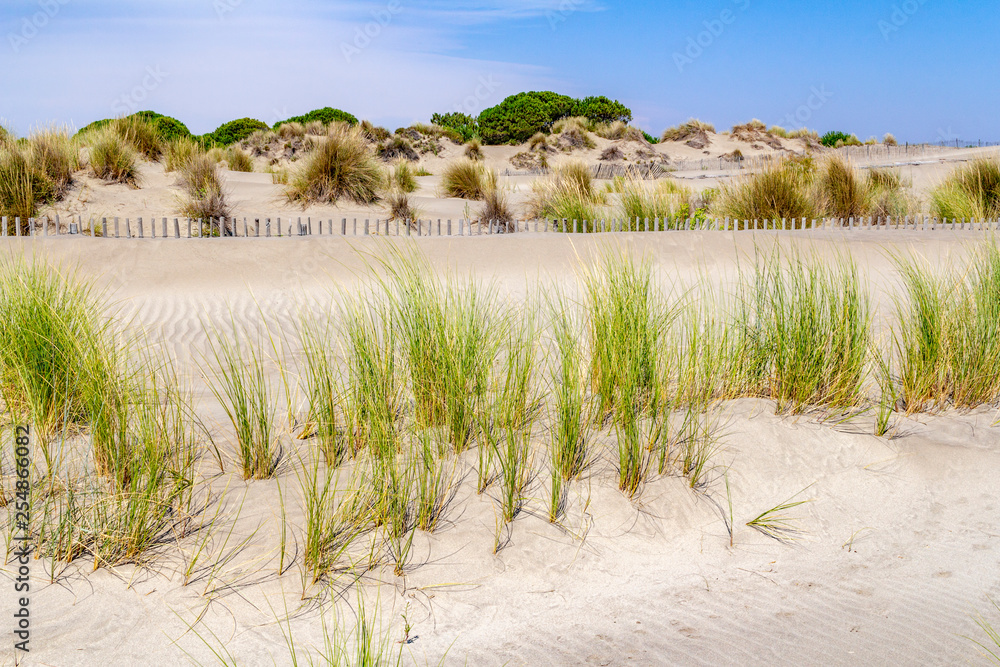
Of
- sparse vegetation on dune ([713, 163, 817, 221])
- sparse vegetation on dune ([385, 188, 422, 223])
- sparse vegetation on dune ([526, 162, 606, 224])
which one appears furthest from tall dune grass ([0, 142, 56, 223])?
sparse vegetation on dune ([713, 163, 817, 221])

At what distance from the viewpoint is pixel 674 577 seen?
261 cm

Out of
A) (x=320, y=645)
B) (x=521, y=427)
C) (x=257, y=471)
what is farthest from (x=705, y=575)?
(x=257, y=471)

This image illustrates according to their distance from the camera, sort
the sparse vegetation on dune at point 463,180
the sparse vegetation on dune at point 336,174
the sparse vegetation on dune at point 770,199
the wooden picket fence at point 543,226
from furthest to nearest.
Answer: the sparse vegetation on dune at point 463,180
the sparse vegetation on dune at point 336,174
the sparse vegetation on dune at point 770,199
the wooden picket fence at point 543,226

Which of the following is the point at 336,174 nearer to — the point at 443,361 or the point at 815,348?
the point at 443,361

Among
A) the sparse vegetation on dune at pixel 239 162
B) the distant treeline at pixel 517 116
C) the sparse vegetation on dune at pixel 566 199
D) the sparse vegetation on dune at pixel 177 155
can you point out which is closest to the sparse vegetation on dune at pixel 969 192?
the sparse vegetation on dune at pixel 566 199

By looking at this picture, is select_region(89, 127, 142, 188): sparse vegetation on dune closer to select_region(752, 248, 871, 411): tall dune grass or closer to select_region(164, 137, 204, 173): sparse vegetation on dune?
select_region(164, 137, 204, 173): sparse vegetation on dune

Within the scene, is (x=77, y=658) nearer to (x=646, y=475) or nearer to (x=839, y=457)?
(x=646, y=475)

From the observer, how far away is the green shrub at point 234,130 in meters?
31.9

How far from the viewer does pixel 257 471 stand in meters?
3.12

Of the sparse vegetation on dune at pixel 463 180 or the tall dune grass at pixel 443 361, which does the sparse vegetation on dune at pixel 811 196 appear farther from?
the tall dune grass at pixel 443 361

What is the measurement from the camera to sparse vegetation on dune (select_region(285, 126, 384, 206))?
1301 centimetres

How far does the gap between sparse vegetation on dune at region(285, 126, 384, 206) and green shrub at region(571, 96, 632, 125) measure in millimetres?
26457

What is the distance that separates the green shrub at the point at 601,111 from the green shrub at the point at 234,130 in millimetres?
15611

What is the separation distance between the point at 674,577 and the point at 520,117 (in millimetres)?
36362
